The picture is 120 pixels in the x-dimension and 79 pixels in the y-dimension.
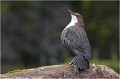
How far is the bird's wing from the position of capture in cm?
1073

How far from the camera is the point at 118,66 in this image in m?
19.2

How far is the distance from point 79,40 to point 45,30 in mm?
12579

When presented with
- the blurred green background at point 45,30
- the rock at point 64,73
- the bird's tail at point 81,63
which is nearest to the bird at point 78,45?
the bird's tail at point 81,63

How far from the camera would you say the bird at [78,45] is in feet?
34.7

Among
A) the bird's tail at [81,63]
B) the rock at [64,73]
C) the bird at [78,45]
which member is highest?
the bird at [78,45]

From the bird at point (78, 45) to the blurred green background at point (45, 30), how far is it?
10.8m

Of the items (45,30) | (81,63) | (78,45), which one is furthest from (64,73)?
(45,30)

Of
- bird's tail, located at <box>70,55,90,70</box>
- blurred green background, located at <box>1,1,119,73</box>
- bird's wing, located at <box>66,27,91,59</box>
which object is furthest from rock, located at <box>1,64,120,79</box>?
blurred green background, located at <box>1,1,119,73</box>

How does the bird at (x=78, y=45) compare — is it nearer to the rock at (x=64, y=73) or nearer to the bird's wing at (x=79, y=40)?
the bird's wing at (x=79, y=40)

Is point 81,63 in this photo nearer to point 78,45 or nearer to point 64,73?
point 64,73

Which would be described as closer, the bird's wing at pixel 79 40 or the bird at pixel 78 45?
the bird at pixel 78 45

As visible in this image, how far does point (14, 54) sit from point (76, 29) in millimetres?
12095

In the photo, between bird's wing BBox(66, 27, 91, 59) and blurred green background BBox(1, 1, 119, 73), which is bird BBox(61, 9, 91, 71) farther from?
blurred green background BBox(1, 1, 119, 73)

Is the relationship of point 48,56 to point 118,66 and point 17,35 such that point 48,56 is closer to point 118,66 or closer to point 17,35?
point 17,35
